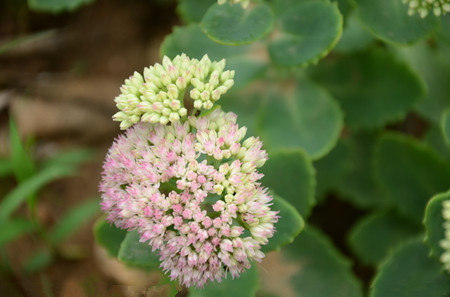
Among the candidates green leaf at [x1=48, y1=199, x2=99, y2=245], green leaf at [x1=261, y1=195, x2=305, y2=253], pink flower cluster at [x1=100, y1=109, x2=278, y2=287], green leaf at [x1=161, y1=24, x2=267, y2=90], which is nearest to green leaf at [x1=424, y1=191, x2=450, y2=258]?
green leaf at [x1=261, y1=195, x2=305, y2=253]

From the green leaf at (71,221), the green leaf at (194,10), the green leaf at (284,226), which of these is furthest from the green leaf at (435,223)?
the green leaf at (71,221)

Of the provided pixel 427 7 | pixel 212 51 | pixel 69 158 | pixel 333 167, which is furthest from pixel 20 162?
pixel 427 7

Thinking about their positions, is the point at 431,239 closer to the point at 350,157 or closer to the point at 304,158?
the point at 304,158

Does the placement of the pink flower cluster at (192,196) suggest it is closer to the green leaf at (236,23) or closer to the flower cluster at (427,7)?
the green leaf at (236,23)

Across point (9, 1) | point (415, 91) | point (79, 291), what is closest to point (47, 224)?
point (79, 291)

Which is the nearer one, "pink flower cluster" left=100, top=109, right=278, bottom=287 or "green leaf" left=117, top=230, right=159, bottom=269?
"pink flower cluster" left=100, top=109, right=278, bottom=287

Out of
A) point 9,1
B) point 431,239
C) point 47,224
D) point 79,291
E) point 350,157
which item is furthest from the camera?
point 9,1

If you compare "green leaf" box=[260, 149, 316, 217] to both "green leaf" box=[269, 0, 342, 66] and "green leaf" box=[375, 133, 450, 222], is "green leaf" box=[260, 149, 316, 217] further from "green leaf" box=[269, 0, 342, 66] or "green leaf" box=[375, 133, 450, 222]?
"green leaf" box=[375, 133, 450, 222]
